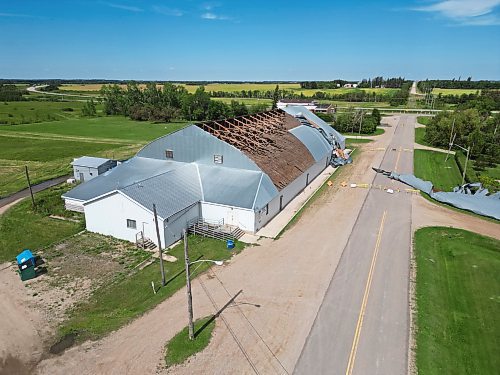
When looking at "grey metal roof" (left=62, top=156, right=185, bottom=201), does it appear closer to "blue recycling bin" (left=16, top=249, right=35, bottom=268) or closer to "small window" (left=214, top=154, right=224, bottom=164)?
"small window" (left=214, top=154, right=224, bottom=164)

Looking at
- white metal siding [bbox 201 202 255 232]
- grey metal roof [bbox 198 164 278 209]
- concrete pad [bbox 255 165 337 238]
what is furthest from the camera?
grey metal roof [bbox 198 164 278 209]

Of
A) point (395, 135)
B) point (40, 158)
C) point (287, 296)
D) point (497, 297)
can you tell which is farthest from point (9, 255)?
point (395, 135)

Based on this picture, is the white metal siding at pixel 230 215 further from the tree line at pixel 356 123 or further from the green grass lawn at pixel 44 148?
the tree line at pixel 356 123

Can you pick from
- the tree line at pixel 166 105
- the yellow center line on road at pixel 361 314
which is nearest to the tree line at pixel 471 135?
the yellow center line on road at pixel 361 314

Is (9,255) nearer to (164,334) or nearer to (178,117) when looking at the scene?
(164,334)

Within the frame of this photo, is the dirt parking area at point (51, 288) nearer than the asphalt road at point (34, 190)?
Yes

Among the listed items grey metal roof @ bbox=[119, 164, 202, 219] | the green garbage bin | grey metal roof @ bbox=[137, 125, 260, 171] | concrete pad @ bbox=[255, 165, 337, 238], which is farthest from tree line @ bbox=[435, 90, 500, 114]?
the green garbage bin
